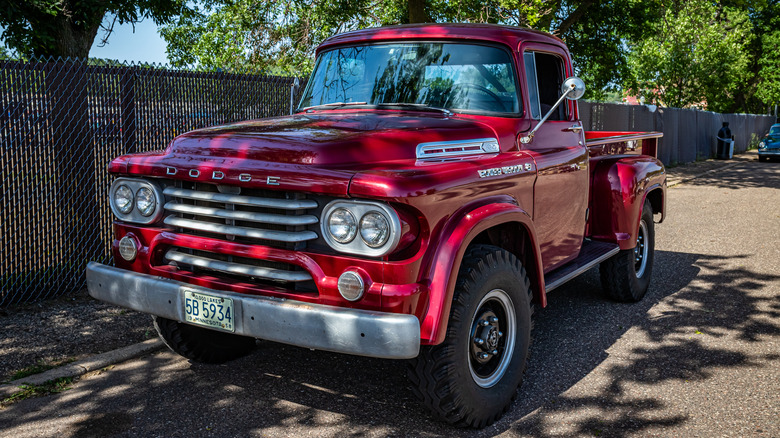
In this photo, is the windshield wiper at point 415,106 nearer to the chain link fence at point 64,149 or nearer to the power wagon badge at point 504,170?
the power wagon badge at point 504,170

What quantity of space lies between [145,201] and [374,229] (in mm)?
1456

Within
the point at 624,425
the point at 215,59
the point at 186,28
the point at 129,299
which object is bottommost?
the point at 624,425

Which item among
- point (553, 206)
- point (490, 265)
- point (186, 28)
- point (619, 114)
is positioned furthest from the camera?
point (186, 28)

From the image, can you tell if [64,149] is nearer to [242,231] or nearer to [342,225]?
[242,231]

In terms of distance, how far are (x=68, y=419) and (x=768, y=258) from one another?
7.60 m

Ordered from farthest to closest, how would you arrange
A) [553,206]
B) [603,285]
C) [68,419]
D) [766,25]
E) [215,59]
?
1. [766,25]
2. [215,59]
3. [603,285]
4. [553,206]
5. [68,419]

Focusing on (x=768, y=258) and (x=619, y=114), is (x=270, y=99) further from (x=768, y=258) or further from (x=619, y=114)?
(x=619, y=114)

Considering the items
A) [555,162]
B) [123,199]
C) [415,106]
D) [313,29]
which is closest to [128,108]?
[123,199]

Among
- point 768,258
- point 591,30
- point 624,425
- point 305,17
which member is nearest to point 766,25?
point 591,30

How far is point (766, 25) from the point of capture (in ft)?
127

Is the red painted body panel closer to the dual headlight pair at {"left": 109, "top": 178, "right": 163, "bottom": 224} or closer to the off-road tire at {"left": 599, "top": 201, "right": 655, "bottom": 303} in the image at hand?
the dual headlight pair at {"left": 109, "top": 178, "right": 163, "bottom": 224}

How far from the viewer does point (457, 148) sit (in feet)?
12.4

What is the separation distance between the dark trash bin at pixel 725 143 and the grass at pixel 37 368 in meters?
26.6

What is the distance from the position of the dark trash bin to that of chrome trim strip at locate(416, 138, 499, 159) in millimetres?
25456
